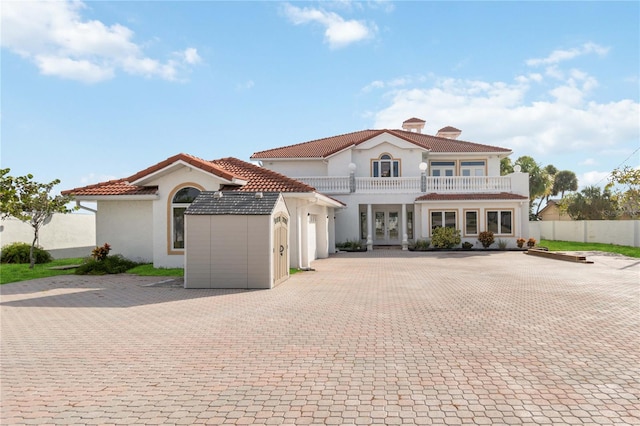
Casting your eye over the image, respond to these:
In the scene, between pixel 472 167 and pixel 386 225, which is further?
pixel 472 167

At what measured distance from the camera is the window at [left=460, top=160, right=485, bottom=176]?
31547 millimetres

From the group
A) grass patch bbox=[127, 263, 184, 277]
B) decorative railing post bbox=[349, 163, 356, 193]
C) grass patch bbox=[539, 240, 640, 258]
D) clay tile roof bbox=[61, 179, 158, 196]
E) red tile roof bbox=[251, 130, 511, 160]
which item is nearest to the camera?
grass patch bbox=[127, 263, 184, 277]

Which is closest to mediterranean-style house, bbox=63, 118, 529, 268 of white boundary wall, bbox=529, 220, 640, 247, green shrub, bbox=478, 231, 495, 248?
green shrub, bbox=478, 231, 495, 248

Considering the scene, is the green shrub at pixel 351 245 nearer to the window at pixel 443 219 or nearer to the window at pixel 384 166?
the window at pixel 443 219

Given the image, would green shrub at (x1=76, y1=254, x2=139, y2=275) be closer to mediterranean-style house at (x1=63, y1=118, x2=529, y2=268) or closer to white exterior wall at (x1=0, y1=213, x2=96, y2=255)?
mediterranean-style house at (x1=63, y1=118, x2=529, y2=268)

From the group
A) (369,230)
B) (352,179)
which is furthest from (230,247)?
(352,179)

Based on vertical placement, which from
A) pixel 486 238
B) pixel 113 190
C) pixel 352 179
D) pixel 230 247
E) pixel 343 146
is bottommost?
pixel 486 238

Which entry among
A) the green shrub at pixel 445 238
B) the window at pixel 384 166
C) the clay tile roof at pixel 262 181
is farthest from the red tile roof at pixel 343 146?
the clay tile roof at pixel 262 181

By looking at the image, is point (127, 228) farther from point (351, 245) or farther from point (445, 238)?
point (445, 238)

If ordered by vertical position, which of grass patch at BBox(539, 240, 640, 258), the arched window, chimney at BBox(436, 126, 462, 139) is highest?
chimney at BBox(436, 126, 462, 139)

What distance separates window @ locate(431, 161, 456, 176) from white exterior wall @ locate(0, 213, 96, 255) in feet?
77.0

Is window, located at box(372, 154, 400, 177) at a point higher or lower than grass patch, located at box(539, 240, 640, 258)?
higher

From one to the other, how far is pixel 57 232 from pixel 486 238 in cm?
2550

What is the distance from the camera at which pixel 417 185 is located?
29.3 m
